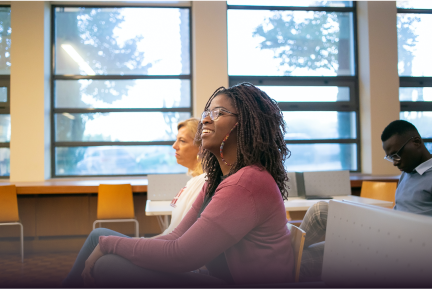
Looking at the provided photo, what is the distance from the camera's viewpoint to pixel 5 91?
5.08m

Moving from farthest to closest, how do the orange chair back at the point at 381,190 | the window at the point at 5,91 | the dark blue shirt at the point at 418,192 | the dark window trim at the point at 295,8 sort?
1. the dark window trim at the point at 295,8
2. the window at the point at 5,91
3. the orange chair back at the point at 381,190
4. the dark blue shirt at the point at 418,192

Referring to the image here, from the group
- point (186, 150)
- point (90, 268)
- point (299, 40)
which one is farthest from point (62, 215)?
point (299, 40)

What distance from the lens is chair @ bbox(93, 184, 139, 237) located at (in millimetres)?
3482

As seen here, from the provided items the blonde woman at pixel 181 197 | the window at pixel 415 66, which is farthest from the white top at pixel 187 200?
the window at pixel 415 66

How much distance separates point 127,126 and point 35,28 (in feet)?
6.43

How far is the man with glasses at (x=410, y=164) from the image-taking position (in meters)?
1.77

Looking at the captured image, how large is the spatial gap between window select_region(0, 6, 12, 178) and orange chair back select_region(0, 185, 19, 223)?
6.65 ft

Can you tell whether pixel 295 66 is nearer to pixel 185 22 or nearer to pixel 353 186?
pixel 185 22

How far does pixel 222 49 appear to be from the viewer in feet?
16.5

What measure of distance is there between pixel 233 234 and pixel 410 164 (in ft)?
4.93

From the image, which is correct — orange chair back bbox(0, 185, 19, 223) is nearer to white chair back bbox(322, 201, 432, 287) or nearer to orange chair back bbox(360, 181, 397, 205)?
white chair back bbox(322, 201, 432, 287)

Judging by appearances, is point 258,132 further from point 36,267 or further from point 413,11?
point 413,11

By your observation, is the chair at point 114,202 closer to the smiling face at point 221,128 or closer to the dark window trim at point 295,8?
the smiling face at point 221,128

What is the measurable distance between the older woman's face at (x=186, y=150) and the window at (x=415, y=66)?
4.59 meters
